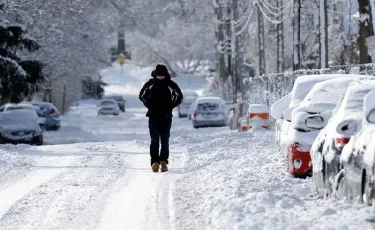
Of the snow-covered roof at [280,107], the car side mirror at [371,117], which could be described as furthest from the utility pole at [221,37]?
the car side mirror at [371,117]

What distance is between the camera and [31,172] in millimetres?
14828

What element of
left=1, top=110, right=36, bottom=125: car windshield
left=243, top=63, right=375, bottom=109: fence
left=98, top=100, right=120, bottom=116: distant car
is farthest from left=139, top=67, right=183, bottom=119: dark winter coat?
left=98, top=100, right=120, bottom=116: distant car

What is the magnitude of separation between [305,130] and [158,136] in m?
3.19

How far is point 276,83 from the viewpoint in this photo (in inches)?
1130

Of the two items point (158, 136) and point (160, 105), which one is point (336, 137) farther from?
point (158, 136)

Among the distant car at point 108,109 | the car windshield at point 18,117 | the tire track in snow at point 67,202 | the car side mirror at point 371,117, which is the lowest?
the distant car at point 108,109

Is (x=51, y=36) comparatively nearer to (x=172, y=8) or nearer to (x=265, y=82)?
Result: (x=265, y=82)

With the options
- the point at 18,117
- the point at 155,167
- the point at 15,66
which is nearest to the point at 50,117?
the point at 18,117

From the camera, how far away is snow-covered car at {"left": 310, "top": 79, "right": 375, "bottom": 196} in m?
9.48

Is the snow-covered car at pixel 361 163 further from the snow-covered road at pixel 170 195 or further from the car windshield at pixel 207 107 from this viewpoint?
the car windshield at pixel 207 107

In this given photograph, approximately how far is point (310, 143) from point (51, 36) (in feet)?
96.0

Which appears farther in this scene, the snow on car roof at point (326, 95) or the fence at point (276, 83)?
the fence at point (276, 83)

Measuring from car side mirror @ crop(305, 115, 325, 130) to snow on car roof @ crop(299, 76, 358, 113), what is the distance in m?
0.52

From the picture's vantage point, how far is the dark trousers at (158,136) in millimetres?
14406
